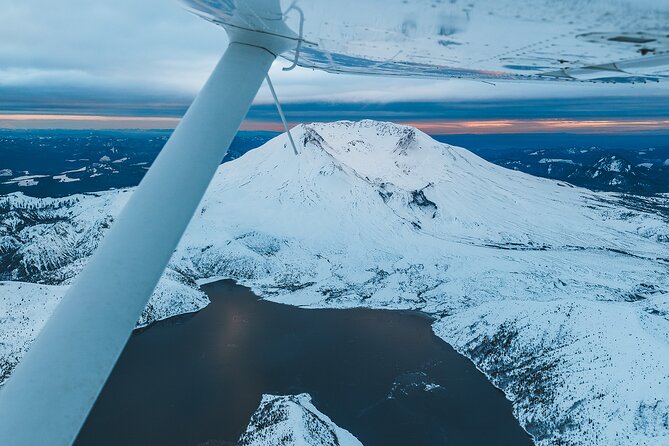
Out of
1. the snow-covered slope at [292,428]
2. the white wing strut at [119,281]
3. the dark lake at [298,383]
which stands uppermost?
the white wing strut at [119,281]

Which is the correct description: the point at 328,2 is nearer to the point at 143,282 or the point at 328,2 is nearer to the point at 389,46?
the point at 389,46

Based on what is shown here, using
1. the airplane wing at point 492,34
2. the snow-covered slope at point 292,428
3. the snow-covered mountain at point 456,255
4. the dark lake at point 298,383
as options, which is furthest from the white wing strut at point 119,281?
the snow-covered mountain at point 456,255

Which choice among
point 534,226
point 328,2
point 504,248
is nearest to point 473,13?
point 328,2

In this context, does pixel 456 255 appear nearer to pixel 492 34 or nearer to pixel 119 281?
pixel 492 34

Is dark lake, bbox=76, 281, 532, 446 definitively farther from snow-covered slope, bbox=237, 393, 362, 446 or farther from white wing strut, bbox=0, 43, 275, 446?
white wing strut, bbox=0, 43, 275, 446

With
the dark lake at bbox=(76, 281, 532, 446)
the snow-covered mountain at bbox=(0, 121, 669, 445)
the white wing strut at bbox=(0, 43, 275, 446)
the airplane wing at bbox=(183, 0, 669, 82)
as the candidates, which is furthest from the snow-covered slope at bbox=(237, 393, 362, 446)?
the airplane wing at bbox=(183, 0, 669, 82)

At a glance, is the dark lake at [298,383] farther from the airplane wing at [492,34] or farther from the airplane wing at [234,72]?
the airplane wing at [492,34]
